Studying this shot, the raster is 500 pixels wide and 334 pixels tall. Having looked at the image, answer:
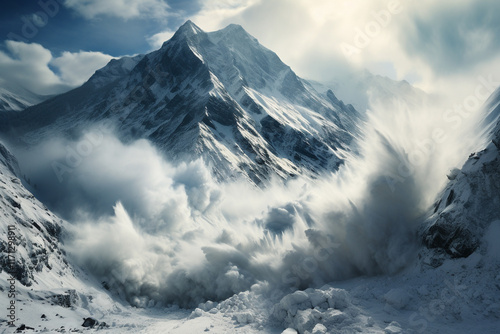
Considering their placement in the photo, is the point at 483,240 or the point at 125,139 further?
the point at 125,139

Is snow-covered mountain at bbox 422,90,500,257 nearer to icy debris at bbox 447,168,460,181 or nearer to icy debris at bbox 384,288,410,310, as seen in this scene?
icy debris at bbox 447,168,460,181

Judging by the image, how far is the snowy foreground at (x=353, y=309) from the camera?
2388 centimetres

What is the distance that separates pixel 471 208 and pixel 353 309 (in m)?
13.6

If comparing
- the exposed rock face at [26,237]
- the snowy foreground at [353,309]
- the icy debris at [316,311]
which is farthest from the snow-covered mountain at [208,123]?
the icy debris at [316,311]

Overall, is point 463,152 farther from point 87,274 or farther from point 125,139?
point 125,139

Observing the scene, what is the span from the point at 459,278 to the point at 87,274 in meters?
41.9

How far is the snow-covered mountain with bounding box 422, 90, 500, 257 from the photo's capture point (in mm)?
28297

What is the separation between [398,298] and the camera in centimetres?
2683

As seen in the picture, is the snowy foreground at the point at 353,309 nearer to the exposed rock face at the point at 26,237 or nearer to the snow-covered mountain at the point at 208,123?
the exposed rock face at the point at 26,237

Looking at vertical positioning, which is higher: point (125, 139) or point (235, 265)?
point (125, 139)

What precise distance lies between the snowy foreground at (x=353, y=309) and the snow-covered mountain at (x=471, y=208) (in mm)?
1294

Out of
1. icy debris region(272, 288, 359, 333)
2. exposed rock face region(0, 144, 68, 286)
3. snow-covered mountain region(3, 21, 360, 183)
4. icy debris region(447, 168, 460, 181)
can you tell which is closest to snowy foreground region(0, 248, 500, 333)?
icy debris region(272, 288, 359, 333)

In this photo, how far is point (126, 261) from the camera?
150ft

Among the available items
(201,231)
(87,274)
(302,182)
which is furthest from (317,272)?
(302,182)
